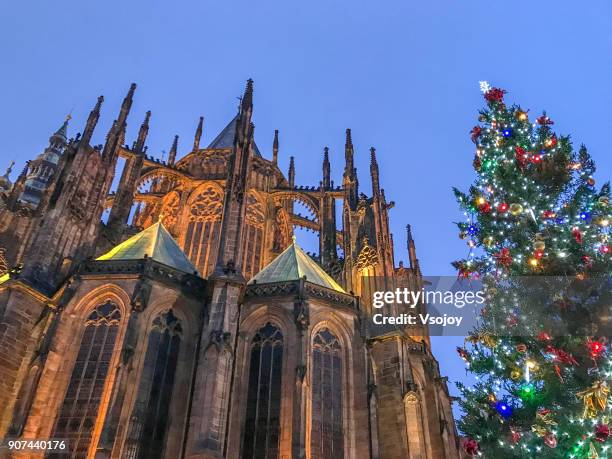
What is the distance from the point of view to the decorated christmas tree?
8.88 meters

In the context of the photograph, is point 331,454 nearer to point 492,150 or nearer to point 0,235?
point 492,150

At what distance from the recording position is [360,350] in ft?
62.3

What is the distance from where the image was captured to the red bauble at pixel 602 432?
7.92m

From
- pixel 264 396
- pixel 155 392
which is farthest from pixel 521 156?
pixel 155 392

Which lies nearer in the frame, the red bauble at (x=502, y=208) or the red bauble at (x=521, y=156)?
the red bauble at (x=502, y=208)

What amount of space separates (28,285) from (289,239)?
55.9ft

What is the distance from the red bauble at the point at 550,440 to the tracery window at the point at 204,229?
66.8 ft

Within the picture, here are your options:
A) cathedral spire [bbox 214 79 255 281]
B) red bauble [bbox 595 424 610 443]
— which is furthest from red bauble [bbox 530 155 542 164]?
cathedral spire [bbox 214 79 255 281]

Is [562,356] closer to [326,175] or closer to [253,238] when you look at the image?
[253,238]

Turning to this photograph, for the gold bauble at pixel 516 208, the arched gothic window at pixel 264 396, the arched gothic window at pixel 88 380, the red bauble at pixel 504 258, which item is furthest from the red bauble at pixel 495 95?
the arched gothic window at pixel 88 380

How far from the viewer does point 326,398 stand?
17578 millimetres

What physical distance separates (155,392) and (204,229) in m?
14.0

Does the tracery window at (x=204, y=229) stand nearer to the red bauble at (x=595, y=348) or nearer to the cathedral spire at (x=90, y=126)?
the cathedral spire at (x=90, y=126)

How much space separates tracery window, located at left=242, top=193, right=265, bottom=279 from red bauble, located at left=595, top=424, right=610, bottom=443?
70.0ft
